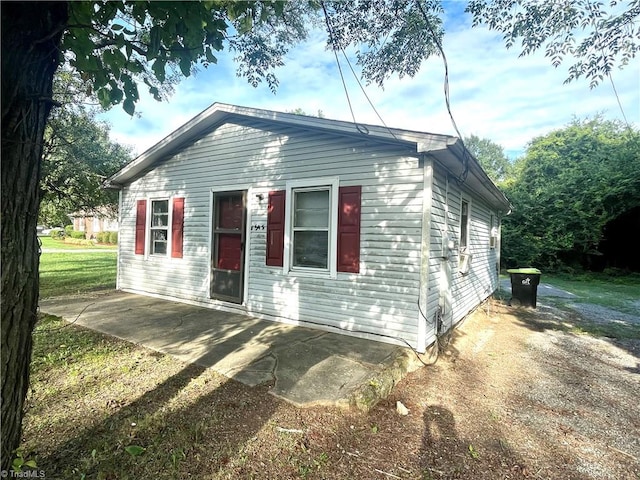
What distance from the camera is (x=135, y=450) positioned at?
220 cm

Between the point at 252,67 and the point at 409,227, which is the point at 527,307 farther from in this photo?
the point at 252,67

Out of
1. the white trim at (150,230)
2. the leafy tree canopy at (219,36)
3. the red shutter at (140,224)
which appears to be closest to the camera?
the leafy tree canopy at (219,36)

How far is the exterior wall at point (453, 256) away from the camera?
467cm

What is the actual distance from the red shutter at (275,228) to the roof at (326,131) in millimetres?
1249

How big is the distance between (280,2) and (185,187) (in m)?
5.66

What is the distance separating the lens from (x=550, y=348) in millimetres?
5094

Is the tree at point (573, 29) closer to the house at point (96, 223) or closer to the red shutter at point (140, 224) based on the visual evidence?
the red shutter at point (140, 224)

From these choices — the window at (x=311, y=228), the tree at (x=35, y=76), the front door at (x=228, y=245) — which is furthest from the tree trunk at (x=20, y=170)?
the front door at (x=228, y=245)

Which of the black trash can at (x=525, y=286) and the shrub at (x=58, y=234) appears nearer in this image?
the black trash can at (x=525, y=286)

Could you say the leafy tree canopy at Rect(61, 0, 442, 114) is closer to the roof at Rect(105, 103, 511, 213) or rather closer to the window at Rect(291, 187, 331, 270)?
the roof at Rect(105, 103, 511, 213)

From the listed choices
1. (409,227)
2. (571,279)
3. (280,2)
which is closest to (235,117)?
(409,227)

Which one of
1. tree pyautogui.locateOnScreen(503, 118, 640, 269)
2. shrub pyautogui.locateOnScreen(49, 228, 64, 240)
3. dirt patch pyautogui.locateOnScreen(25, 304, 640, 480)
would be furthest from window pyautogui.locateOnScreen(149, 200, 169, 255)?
shrub pyautogui.locateOnScreen(49, 228, 64, 240)

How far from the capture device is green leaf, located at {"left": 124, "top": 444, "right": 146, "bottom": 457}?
2186 millimetres

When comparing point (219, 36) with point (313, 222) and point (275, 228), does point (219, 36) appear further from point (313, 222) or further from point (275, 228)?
point (275, 228)
